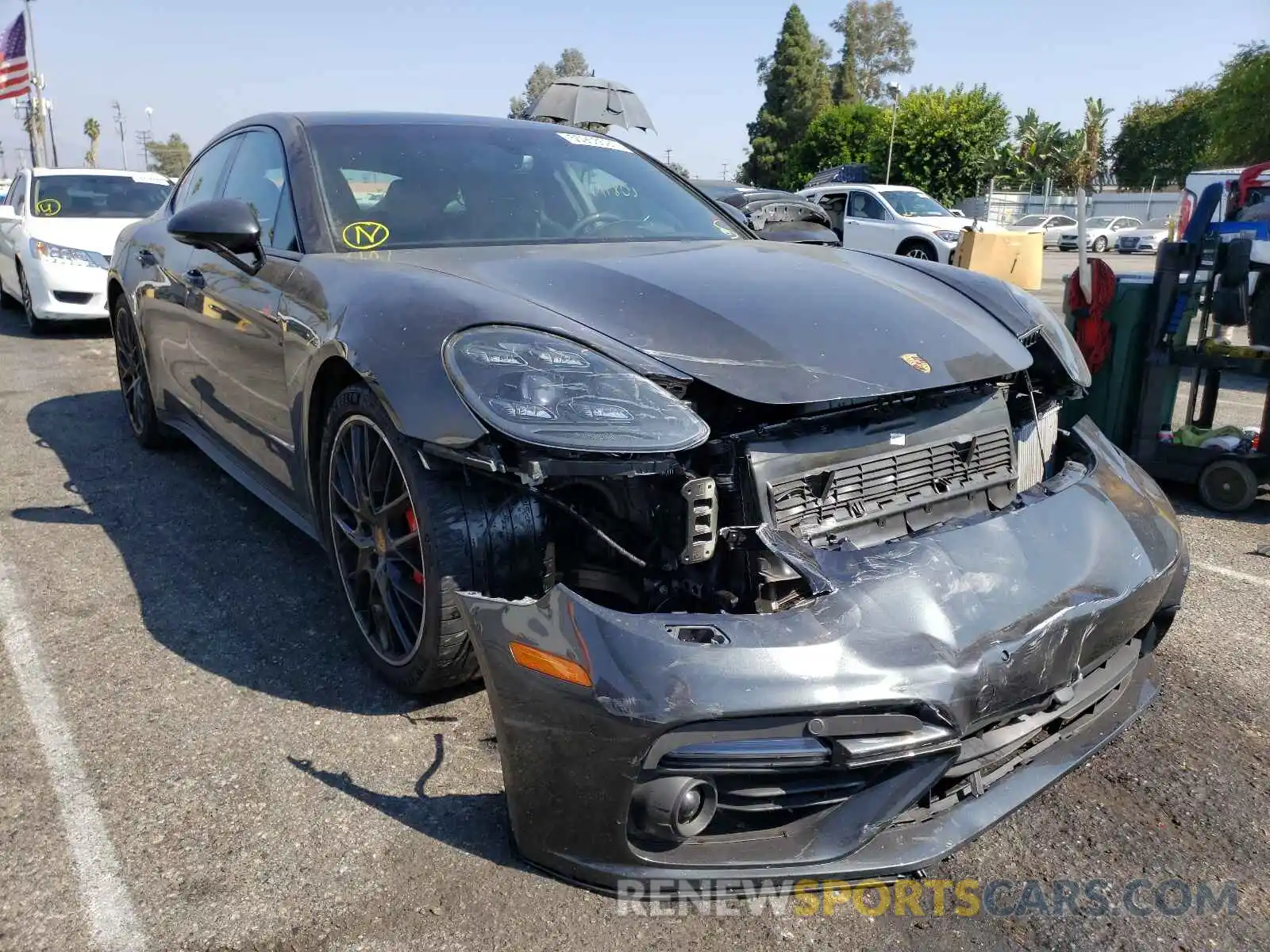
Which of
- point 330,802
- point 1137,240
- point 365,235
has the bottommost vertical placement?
point 1137,240

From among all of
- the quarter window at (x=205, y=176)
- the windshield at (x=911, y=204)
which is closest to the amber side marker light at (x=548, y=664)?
the quarter window at (x=205, y=176)

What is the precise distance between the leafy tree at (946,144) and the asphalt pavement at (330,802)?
39676mm

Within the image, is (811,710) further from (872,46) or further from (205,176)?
(872,46)

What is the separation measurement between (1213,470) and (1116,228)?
3503 centimetres

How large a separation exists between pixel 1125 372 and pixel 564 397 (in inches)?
146

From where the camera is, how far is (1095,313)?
475 centimetres

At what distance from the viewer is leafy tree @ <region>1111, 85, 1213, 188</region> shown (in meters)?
59.3

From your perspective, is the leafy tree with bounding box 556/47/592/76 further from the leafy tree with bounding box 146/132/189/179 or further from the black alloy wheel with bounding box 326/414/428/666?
the black alloy wheel with bounding box 326/414/428/666

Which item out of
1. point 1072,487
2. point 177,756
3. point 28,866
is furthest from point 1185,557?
point 28,866

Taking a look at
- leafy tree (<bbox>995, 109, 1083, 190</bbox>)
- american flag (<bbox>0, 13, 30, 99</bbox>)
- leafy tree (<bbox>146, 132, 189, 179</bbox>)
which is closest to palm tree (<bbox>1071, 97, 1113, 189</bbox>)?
leafy tree (<bbox>995, 109, 1083, 190</bbox>)

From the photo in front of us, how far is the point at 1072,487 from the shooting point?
91.5 inches

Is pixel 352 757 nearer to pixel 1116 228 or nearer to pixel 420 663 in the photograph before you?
pixel 420 663

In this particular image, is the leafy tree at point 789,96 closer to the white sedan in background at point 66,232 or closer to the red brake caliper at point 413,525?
the white sedan in background at point 66,232

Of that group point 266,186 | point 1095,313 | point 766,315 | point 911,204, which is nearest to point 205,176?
point 266,186
